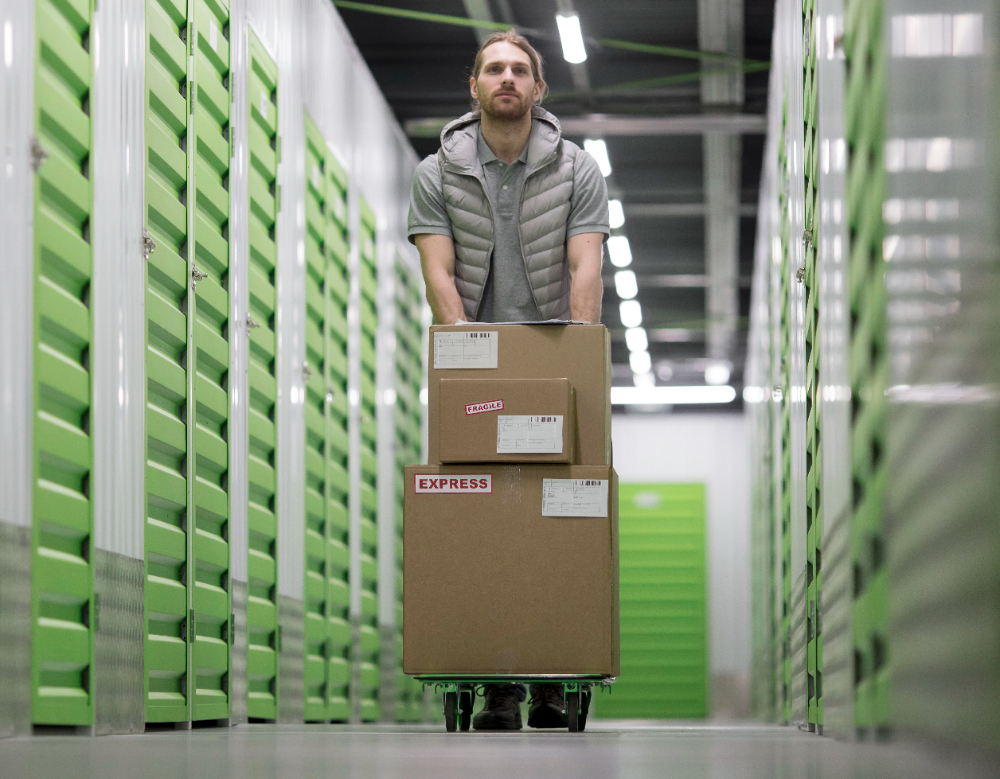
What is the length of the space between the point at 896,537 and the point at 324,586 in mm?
4526

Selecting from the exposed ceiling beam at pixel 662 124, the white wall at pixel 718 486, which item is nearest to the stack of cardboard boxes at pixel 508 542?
the exposed ceiling beam at pixel 662 124

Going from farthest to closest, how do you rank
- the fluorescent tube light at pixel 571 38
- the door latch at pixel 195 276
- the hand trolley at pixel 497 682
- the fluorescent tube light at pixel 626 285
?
the fluorescent tube light at pixel 626 285, the fluorescent tube light at pixel 571 38, the door latch at pixel 195 276, the hand trolley at pixel 497 682

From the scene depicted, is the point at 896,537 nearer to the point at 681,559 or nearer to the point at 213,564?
the point at 213,564

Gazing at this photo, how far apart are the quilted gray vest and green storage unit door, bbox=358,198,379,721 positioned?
314 centimetres

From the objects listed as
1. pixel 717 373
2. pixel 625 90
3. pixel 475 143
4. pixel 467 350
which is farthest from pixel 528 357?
pixel 717 373

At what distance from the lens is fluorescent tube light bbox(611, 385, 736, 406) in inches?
613

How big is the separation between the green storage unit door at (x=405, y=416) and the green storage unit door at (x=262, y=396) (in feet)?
7.87

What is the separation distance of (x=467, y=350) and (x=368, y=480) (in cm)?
365

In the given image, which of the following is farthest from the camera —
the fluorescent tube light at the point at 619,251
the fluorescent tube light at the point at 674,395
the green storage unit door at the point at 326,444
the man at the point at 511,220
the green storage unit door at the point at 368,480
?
the fluorescent tube light at the point at 674,395

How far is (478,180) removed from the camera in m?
3.97

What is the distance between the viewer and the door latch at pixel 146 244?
399cm

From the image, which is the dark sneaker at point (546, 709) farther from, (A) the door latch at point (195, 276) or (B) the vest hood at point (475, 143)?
(A) the door latch at point (195, 276)

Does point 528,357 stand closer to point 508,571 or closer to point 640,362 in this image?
point 508,571

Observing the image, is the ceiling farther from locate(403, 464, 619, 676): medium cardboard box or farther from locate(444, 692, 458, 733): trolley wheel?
locate(444, 692, 458, 733): trolley wheel
